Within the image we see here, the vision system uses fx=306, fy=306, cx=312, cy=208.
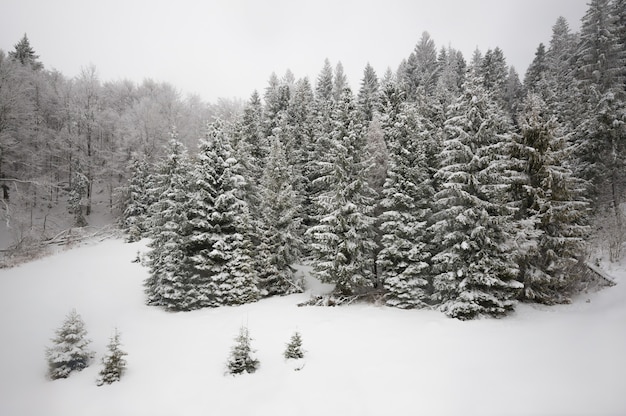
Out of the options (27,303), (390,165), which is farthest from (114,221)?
(390,165)

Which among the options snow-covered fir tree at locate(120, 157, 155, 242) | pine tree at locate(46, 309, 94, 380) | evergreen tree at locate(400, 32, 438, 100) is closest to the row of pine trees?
pine tree at locate(46, 309, 94, 380)

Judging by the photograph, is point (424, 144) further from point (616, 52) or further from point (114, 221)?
point (114, 221)

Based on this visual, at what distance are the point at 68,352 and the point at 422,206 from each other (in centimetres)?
1806

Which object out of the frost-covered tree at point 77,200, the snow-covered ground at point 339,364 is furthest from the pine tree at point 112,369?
the frost-covered tree at point 77,200

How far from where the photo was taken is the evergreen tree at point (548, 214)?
1455 cm

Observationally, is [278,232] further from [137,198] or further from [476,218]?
[137,198]

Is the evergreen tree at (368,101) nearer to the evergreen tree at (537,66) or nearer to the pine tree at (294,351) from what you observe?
the evergreen tree at (537,66)

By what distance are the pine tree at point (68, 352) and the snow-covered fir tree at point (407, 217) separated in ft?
45.7

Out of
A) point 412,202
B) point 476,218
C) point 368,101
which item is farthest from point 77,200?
point 476,218

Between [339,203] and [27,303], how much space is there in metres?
14.6

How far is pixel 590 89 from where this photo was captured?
23.5m

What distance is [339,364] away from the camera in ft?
34.3

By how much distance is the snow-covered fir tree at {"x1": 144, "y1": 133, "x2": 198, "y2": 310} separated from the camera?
58.2 feet

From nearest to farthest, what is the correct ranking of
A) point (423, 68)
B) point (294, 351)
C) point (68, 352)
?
1. point (68, 352)
2. point (294, 351)
3. point (423, 68)
